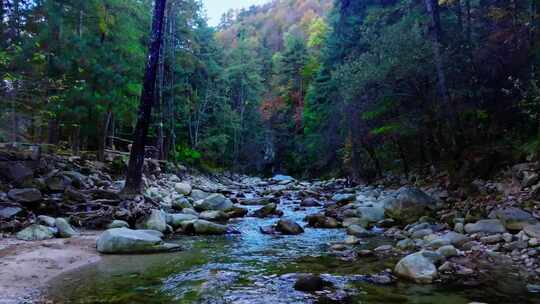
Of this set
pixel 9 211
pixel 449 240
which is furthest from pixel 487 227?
pixel 9 211

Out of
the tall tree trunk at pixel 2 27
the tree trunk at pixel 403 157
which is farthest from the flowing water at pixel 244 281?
the tree trunk at pixel 403 157

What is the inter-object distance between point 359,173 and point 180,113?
41.3 feet

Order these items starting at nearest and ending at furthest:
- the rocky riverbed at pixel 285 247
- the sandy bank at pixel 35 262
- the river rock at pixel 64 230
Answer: the sandy bank at pixel 35 262, the rocky riverbed at pixel 285 247, the river rock at pixel 64 230

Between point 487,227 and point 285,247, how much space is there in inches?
130

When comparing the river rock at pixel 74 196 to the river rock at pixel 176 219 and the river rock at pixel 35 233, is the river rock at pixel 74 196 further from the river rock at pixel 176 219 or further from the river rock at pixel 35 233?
the river rock at pixel 176 219

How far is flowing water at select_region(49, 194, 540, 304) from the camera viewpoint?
3979 mm

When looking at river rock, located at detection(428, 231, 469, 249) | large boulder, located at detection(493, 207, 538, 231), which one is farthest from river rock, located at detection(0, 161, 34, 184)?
large boulder, located at detection(493, 207, 538, 231)

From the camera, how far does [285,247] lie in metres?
6.78

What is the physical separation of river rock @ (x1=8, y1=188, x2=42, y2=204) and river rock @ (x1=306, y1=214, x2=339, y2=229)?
5.72 meters

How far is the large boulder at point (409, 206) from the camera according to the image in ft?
28.9

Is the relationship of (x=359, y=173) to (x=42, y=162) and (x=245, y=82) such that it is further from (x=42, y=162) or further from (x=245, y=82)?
Result: (x=245, y=82)

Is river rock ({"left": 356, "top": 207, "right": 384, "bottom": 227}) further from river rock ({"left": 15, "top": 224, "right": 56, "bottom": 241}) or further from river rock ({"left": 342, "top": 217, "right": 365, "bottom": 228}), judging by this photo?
river rock ({"left": 15, "top": 224, "right": 56, "bottom": 241})

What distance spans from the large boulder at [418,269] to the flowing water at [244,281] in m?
0.18

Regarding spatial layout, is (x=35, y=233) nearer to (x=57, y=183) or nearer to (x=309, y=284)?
(x=57, y=183)
